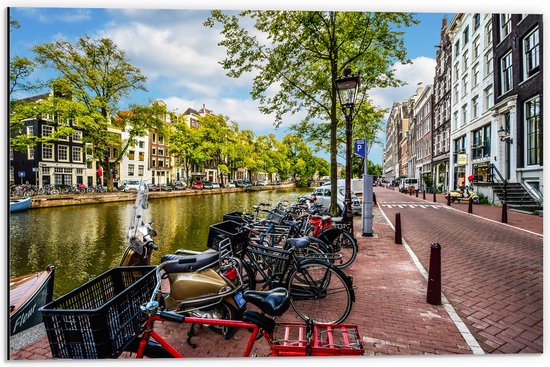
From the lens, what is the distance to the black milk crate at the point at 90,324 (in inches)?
78.6

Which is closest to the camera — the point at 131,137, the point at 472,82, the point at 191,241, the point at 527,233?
the point at 527,233

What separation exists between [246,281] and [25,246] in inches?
285

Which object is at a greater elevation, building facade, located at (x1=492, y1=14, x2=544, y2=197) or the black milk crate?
building facade, located at (x1=492, y1=14, x2=544, y2=197)

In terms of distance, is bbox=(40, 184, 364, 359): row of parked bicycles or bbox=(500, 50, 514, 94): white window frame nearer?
bbox=(40, 184, 364, 359): row of parked bicycles

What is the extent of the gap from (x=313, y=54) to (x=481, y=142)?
17.8 meters

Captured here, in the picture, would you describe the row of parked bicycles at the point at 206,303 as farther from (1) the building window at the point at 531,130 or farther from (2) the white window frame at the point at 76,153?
(2) the white window frame at the point at 76,153

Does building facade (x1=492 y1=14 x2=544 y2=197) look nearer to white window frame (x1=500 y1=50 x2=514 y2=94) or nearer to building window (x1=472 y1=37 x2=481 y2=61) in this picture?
white window frame (x1=500 y1=50 x2=514 y2=94)

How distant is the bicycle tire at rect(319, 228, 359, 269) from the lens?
17.6 ft

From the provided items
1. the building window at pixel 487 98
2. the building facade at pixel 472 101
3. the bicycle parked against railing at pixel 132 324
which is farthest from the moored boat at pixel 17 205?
the building window at pixel 487 98

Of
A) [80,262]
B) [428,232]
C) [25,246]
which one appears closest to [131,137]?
[25,246]

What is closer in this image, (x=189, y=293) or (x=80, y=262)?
(x=189, y=293)

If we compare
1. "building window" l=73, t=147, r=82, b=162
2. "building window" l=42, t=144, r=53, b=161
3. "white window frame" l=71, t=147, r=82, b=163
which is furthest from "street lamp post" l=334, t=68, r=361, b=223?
"building window" l=73, t=147, r=82, b=162

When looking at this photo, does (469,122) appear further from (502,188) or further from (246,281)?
(246,281)

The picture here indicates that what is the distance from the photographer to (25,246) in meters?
7.96
